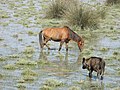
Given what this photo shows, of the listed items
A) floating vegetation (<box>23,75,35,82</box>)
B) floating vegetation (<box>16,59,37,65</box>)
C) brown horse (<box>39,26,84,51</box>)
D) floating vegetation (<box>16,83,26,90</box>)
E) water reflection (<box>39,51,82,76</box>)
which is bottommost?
water reflection (<box>39,51,82,76</box>)

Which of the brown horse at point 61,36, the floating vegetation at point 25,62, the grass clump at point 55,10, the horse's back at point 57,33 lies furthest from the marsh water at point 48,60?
the grass clump at point 55,10

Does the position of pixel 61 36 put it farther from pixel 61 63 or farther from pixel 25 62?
pixel 25 62

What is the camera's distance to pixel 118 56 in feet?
58.2

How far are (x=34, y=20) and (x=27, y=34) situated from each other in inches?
246

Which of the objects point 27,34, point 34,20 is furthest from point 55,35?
point 34,20

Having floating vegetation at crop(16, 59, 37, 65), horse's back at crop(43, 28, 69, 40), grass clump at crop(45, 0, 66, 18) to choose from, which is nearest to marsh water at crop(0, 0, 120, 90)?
floating vegetation at crop(16, 59, 37, 65)

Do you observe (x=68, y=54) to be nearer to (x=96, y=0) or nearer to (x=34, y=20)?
(x=34, y=20)

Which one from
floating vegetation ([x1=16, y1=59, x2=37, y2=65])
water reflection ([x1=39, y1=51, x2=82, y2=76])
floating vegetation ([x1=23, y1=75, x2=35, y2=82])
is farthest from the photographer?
floating vegetation ([x1=16, y1=59, x2=37, y2=65])

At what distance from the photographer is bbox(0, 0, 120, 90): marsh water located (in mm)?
13047

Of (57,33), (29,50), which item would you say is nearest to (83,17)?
(57,33)

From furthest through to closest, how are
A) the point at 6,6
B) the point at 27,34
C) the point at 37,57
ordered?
1. the point at 6,6
2. the point at 27,34
3. the point at 37,57

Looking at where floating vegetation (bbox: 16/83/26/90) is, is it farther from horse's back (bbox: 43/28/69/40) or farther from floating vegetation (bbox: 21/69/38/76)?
horse's back (bbox: 43/28/69/40)

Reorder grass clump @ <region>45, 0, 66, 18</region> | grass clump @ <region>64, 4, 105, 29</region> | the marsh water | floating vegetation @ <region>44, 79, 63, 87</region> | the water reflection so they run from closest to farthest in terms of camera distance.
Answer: floating vegetation @ <region>44, 79, 63, 87</region> → the marsh water → the water reflection → grass clump @ <region>64, 4, 105, 29</region> → grass clump @ <region>45, 0, 66, 18</region>

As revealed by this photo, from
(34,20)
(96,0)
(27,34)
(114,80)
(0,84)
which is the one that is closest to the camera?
(0,84)
